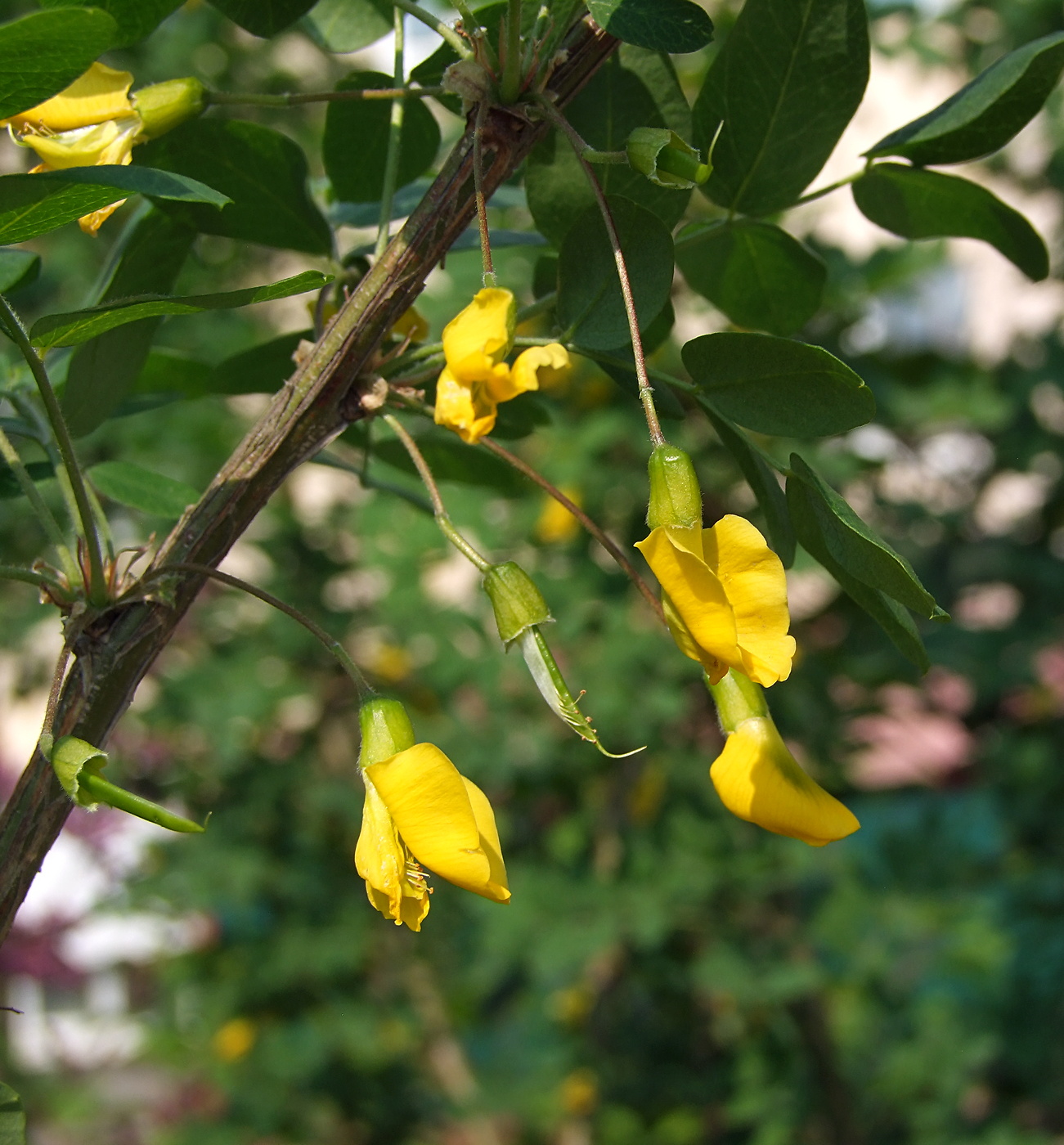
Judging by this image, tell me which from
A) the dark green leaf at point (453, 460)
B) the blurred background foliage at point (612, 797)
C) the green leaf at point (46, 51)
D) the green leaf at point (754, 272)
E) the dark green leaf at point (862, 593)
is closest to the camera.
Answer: the green leaf at point (46, 51)

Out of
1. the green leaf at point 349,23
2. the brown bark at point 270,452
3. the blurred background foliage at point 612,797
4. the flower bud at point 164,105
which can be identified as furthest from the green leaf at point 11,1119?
the blurred background foliage at point 612,797

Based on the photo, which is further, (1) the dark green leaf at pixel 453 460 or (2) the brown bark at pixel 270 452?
(1) the dark green leaf at pixel 453 460

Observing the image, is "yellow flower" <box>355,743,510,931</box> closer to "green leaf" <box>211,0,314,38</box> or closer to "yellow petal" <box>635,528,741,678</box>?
"yellow petal" <box>635,528,741,678</box>

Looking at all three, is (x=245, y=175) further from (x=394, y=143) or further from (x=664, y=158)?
(x=664, y=158)

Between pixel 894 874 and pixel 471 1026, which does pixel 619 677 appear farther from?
pixel 471 1026

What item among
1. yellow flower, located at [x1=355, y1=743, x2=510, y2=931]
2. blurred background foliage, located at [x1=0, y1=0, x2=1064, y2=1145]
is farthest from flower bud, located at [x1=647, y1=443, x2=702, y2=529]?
blurred background foliage, located at [x1=0, y1=0, x2=1064, y2=1145]

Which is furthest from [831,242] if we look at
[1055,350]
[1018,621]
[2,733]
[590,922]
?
[2,733]

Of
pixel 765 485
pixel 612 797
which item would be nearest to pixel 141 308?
pixel 765 485

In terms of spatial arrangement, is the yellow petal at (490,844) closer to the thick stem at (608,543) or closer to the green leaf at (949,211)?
the thick stem at (608,543)
